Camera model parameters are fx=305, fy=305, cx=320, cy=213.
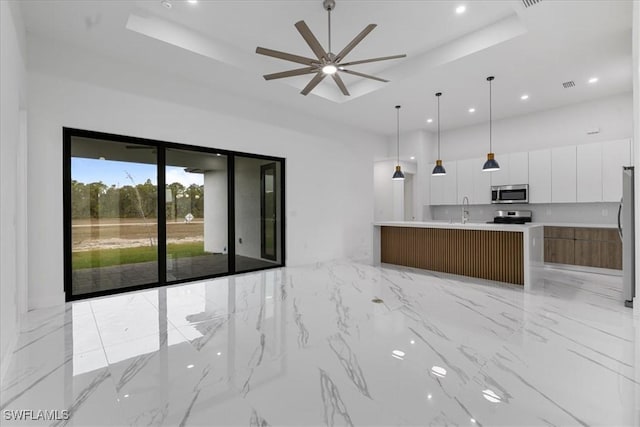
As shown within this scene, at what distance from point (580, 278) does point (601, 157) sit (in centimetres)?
221

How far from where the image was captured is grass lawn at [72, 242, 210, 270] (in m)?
4.07

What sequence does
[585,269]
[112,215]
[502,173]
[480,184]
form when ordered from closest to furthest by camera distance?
[112,215]
[585,269]
[502,173]
[480,184]

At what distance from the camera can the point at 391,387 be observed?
1960 mm

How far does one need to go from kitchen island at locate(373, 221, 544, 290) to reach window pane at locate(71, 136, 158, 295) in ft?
13.6

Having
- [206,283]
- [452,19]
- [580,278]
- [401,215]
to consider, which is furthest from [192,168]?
[580,278]

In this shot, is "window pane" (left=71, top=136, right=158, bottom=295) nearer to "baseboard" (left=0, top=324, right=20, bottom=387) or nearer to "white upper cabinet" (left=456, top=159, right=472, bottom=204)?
"baseboard" (left=0, top=324, right=20, bottom=387)

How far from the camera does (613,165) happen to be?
529cm

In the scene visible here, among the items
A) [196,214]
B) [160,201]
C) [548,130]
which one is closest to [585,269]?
[548,130]

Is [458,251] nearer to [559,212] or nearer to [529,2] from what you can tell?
[559,212]

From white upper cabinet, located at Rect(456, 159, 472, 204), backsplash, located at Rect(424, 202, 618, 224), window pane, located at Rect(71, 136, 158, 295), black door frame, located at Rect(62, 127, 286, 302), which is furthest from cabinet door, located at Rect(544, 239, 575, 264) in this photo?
window pane, located at Rect(71, 136, 158, 295)

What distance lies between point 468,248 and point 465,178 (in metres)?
2.55

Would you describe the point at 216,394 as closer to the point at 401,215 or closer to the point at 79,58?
the point at 79,58

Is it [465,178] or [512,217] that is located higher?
[465,178]

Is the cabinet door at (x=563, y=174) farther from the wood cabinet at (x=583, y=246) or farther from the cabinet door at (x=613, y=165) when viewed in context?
the wood cabinet at (x=583, y=246)
